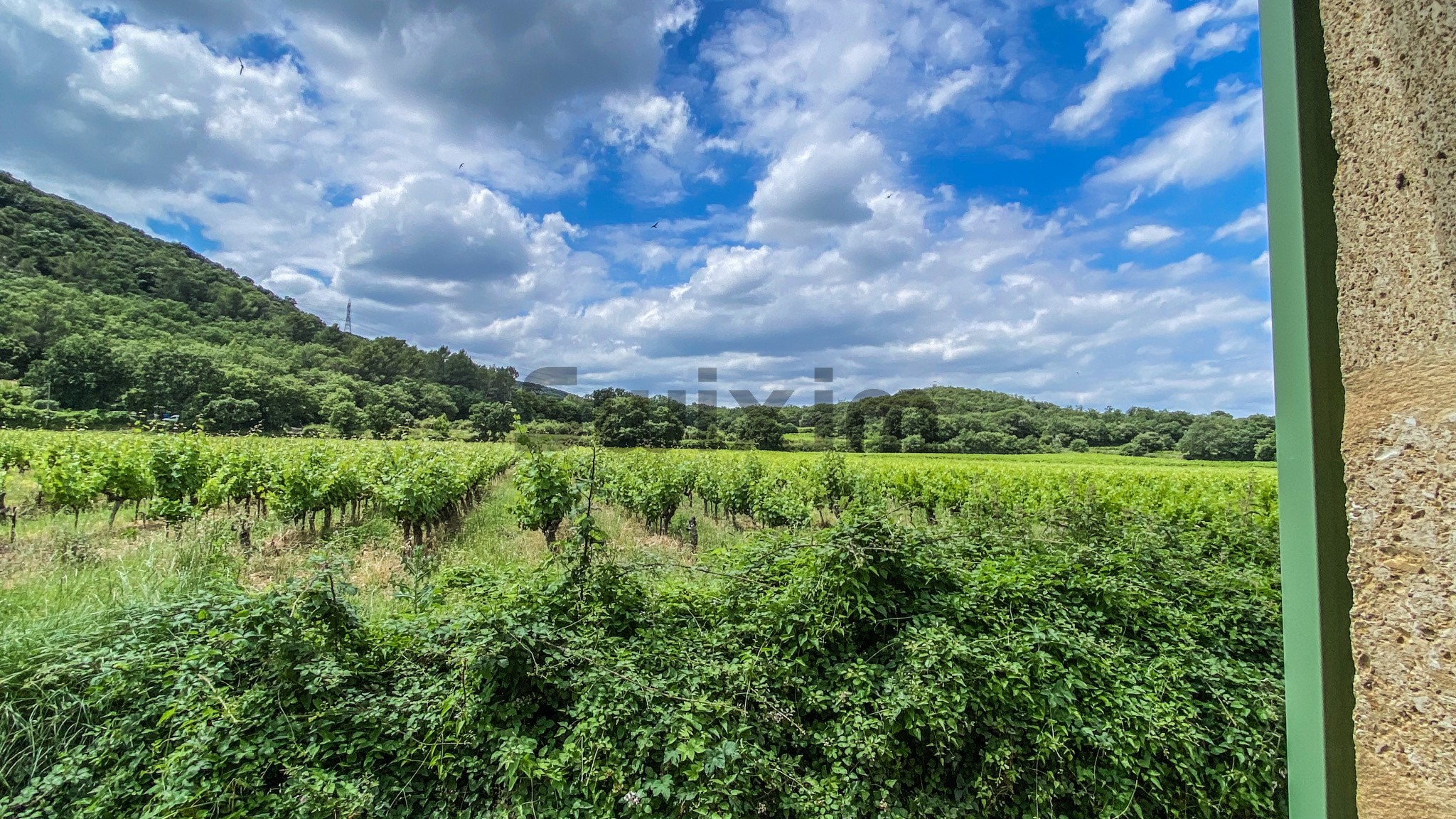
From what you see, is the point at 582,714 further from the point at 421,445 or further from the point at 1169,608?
the point at 421,445

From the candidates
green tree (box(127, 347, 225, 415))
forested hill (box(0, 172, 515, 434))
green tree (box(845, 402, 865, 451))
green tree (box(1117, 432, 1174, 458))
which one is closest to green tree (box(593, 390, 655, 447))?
green tree (box(845, 402, 865, 451))

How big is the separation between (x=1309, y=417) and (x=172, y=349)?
33.1 metres

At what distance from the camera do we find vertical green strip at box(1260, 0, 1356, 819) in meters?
0.97

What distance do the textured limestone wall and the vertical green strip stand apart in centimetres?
8

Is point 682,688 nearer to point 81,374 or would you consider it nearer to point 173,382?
point 81,374

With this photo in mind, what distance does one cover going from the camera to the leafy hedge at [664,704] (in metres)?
2.29

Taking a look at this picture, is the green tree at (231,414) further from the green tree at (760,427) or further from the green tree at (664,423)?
the green tree at (760,427)

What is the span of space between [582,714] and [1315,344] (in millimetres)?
2814

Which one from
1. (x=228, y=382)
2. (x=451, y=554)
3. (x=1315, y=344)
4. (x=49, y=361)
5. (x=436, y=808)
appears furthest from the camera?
(x=228, y=382)

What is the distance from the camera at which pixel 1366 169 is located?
2.93ft

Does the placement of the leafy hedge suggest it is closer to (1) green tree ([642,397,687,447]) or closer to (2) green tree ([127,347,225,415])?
(1) green tree ([642,397,687,447])

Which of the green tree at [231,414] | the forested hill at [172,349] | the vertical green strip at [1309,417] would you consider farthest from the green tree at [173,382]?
the vertical green strip at [1309,417]

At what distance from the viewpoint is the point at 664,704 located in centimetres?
257

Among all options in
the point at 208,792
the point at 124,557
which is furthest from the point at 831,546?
the point at 124,557
